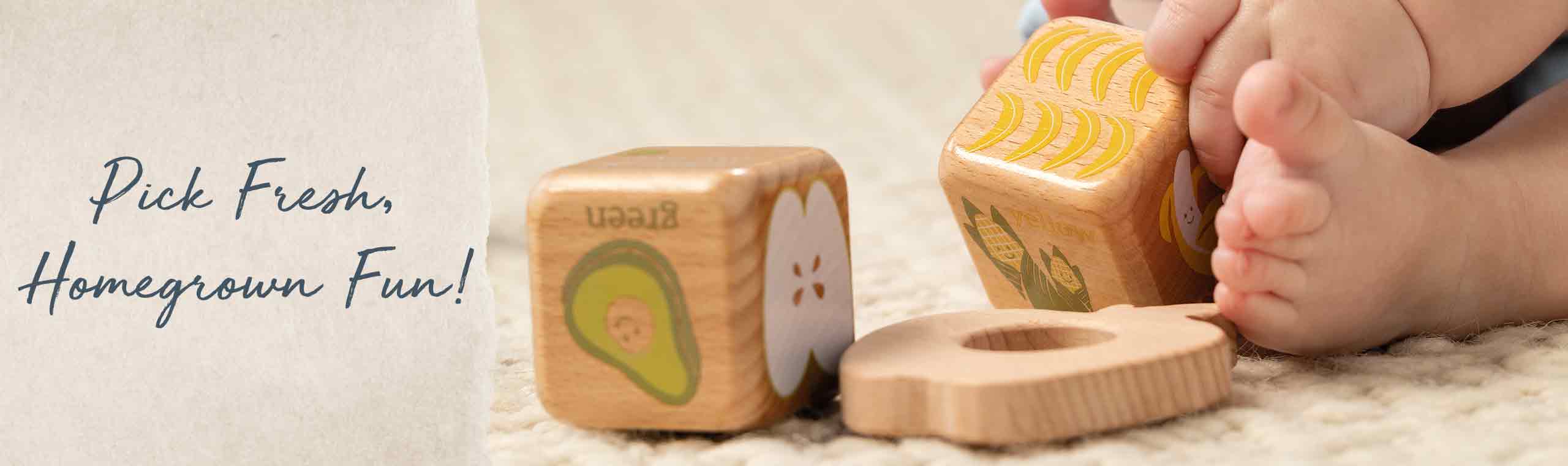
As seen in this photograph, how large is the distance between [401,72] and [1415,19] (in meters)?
0.40

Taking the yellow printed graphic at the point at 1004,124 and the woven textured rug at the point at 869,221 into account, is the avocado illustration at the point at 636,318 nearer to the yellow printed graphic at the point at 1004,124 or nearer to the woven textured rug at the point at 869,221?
the woven textured rug at the point at 869,221

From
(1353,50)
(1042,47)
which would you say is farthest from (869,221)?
(1353,50)

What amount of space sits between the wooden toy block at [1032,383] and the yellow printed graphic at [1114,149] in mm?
71

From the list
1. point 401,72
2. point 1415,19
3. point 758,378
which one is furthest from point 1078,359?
point 401,72

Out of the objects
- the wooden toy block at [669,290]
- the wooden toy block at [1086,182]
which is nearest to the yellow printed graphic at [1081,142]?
the wooden toy block at [1086,182]

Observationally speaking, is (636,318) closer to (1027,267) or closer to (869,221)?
(1027,267)

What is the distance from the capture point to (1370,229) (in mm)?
458

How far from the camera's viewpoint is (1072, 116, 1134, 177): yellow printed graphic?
19.9 inches

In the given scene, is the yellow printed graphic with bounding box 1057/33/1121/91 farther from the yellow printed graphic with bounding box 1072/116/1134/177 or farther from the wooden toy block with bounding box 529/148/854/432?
the wooden toy block with bounding box 529/148/854/432

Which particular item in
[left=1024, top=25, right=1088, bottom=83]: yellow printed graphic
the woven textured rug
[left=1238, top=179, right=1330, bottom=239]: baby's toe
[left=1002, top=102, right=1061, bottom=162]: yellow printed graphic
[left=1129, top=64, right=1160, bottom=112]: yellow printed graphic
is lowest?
the woven textured rug

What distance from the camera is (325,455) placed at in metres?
0.48

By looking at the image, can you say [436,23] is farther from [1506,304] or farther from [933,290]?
[1506,304]

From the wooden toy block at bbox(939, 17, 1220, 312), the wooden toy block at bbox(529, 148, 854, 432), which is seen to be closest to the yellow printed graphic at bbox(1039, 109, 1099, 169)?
the wooden toy block at bbox(939, 17, 1220, 312)

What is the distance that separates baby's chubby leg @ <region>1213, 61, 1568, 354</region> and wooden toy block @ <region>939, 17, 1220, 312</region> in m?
0.05
